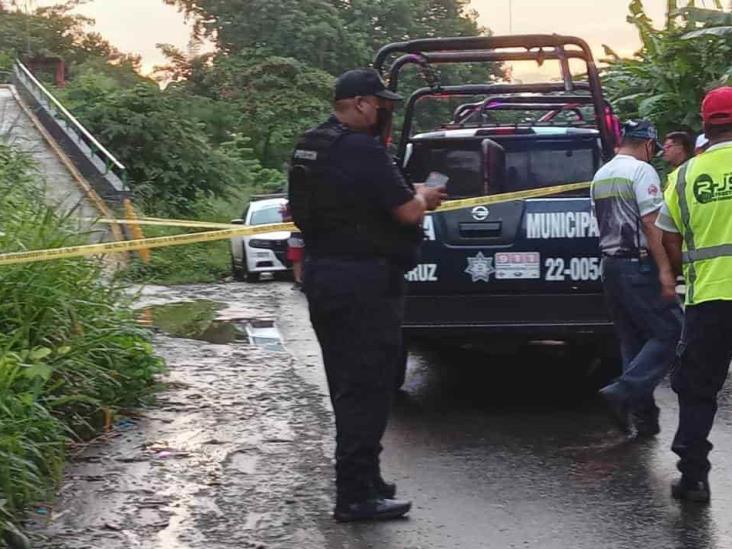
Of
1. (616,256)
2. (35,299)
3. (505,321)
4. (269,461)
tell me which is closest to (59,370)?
(35,299)

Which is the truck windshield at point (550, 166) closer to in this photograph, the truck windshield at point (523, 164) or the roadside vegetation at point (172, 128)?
the truck windshield at point (523, 164)

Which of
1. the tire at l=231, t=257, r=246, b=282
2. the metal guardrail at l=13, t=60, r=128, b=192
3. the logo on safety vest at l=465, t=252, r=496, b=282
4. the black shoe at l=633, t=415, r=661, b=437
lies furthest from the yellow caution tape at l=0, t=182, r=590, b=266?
the metal guardrail at l=13, t=60, r=128, b=192

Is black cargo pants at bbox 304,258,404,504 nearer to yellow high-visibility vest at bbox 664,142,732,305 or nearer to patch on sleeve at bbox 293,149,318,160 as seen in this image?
patch on sleeve at bbox 293,149,318,160

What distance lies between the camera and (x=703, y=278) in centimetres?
505

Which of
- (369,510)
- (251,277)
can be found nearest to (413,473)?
(369,510)

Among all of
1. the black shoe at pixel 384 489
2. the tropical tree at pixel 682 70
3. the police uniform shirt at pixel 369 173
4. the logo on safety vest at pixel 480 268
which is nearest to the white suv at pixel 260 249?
the tropical tree at pixel 682 70

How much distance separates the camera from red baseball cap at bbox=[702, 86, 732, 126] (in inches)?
Answer: 199

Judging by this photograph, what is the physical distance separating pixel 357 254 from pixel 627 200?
81.2 inches

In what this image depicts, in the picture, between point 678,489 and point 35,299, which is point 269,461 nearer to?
point 35,299

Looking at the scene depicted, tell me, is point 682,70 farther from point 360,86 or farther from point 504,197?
point 360,86

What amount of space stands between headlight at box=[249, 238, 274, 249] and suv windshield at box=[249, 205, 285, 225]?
5.63 feet

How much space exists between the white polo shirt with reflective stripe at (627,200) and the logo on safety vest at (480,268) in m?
0.85

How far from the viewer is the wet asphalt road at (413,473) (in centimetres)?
488

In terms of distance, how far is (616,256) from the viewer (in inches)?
251
